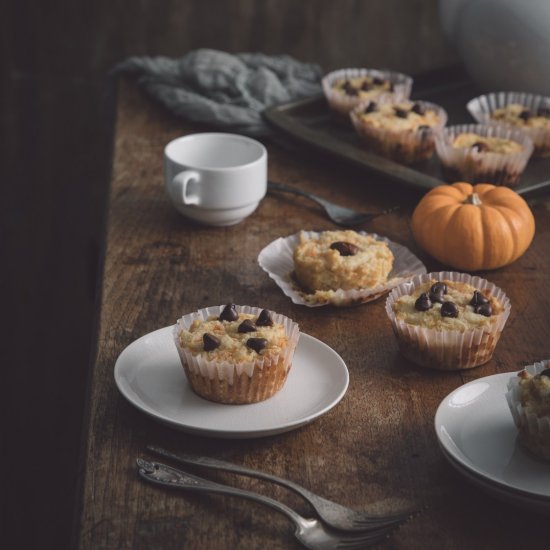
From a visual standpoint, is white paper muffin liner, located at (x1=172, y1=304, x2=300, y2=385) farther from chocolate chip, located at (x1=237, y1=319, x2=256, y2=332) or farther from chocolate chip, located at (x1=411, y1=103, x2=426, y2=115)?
chocolate chip, located at (x1=411, y1=103, x2=426, y2=115)

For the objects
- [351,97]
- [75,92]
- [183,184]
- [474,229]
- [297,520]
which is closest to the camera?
[297,520]

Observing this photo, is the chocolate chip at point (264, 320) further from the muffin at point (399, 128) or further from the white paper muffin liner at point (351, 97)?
the white paper muffin liner at point (351, 97)

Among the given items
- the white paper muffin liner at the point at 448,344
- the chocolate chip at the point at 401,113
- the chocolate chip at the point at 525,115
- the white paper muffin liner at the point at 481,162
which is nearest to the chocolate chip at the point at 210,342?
the white paper muffin liner at the point at 448,344

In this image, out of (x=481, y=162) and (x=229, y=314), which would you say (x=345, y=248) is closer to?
(x=229, y=314)

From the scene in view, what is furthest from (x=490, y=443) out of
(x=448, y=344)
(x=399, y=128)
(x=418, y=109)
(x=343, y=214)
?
(x=418, y=109)

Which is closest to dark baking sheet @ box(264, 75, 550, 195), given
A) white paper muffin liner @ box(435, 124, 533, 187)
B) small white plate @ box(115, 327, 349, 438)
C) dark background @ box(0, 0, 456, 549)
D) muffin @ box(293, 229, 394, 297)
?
white paper muffin liner @ box(435, 124, 533, 187)

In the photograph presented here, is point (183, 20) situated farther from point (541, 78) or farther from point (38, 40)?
point (541, 78)
